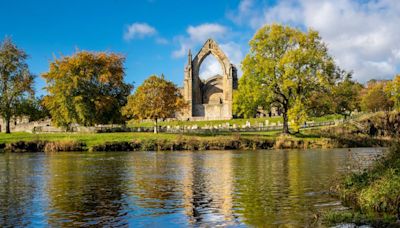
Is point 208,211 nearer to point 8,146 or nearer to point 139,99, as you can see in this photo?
point 8,146

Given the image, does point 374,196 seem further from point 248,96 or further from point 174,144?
point 248,96

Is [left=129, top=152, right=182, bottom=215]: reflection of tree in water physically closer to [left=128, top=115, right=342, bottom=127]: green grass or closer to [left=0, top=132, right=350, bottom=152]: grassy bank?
[left=0, top=132, right=350, bottom=152]: grassy bank

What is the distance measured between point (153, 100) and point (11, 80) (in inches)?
797

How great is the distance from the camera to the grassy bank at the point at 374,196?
11805 millimetres

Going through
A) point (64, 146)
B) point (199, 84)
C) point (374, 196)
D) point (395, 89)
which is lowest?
point (374, 196)

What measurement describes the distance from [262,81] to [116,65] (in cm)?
1900

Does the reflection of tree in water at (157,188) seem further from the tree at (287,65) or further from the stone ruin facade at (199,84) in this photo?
Result: the stone ruin facade at (199,84)

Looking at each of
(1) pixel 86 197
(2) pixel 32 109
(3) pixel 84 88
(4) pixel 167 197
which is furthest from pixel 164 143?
(4) pixel 167 197

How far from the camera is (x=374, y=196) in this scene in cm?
1280

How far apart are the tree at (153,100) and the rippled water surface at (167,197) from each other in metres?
31.5

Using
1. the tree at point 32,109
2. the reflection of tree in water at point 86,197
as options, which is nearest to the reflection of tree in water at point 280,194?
the reflection of tree in water at point 86,197

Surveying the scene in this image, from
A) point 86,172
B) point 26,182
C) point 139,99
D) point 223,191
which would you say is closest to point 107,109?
point 139,99

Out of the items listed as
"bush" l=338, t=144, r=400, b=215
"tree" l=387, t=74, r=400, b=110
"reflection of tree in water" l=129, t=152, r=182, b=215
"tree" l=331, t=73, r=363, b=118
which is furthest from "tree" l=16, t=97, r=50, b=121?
"tree" l=387, t=74, r=400, b=110

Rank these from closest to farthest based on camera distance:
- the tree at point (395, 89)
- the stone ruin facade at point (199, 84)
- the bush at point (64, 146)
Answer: the bush at point (64, 146)
the tree at point (395, 89)
the stone ruin facade at point (199, 84)
